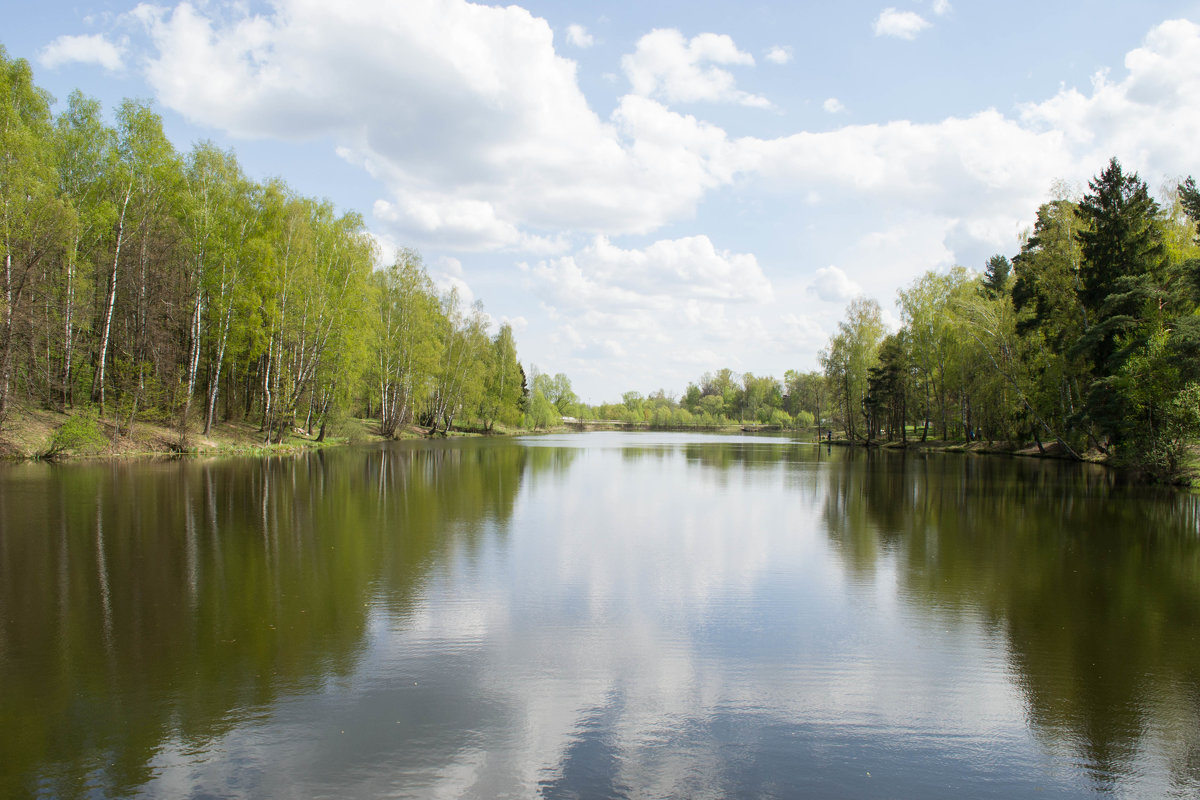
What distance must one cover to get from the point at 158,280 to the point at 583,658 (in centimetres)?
3081

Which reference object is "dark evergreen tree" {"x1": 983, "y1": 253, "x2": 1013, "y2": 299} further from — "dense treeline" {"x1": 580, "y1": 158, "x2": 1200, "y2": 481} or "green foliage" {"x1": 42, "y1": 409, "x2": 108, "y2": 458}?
"green foliage" {"x1": 42, "y1": 409, "x2": 108, "y2": 458}

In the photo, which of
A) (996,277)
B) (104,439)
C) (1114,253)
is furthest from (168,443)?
(996,277)

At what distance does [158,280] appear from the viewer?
29.7 metres

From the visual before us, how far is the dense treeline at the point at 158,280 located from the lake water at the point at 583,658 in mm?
14131

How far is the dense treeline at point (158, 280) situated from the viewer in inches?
907

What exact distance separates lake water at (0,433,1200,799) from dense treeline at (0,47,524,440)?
14131 millimetres

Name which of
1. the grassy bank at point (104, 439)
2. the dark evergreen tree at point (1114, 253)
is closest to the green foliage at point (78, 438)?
the grassy bank at point (104, 439)

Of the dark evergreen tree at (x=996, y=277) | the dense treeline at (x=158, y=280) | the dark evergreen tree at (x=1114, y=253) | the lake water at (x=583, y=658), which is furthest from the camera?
the dark evergreen tree at (x=996, y=277)

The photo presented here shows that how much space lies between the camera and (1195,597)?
937 cm

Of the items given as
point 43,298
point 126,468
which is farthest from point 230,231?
point 126,468

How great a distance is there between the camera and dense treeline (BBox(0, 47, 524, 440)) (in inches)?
907

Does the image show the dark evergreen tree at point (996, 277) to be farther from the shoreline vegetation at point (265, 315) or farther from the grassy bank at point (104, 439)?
the grassy bank at point (104, 439)

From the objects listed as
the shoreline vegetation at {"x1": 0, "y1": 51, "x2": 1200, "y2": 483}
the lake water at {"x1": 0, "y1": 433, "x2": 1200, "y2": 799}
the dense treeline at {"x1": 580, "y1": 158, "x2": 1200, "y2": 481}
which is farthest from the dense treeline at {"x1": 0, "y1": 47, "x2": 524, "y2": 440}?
the dense treeline at {"x1": 580, "y1": 158, "x2": 1200, "y2": 481}

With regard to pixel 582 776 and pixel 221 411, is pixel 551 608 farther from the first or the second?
pixel 221 411
